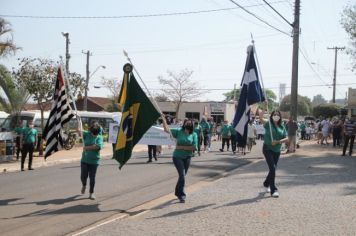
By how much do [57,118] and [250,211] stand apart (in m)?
4.90

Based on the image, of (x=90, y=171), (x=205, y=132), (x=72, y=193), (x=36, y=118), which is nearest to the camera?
(x=90, y=171)

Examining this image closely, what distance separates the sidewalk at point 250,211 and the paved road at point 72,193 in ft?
2.10

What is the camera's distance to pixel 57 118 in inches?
444

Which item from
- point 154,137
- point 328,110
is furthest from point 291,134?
point 328,110

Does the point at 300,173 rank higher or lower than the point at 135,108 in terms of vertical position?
lower

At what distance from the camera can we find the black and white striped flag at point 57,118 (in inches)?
441

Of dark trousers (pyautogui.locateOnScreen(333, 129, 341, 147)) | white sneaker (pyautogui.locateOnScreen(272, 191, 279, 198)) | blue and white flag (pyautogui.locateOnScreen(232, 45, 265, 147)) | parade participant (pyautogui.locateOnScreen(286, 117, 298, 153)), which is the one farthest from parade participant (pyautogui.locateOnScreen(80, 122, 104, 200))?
dark trousers (pyautogui.locateOnScreen(333, 129, 341, 147))

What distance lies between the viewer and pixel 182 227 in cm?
756

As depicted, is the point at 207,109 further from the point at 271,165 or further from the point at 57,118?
the point at 271,165

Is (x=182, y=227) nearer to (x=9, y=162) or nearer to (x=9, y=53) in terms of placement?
(x=9, y=162)

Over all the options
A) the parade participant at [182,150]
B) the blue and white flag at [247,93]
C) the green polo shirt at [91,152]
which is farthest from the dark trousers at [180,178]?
the blue and white flag at [247,93]

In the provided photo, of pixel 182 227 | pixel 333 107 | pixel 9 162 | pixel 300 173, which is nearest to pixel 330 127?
pixel 300 173

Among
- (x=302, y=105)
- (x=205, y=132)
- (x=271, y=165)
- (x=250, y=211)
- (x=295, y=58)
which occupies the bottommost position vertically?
(x=250, y=211)

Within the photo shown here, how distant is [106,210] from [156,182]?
4.05 meters
